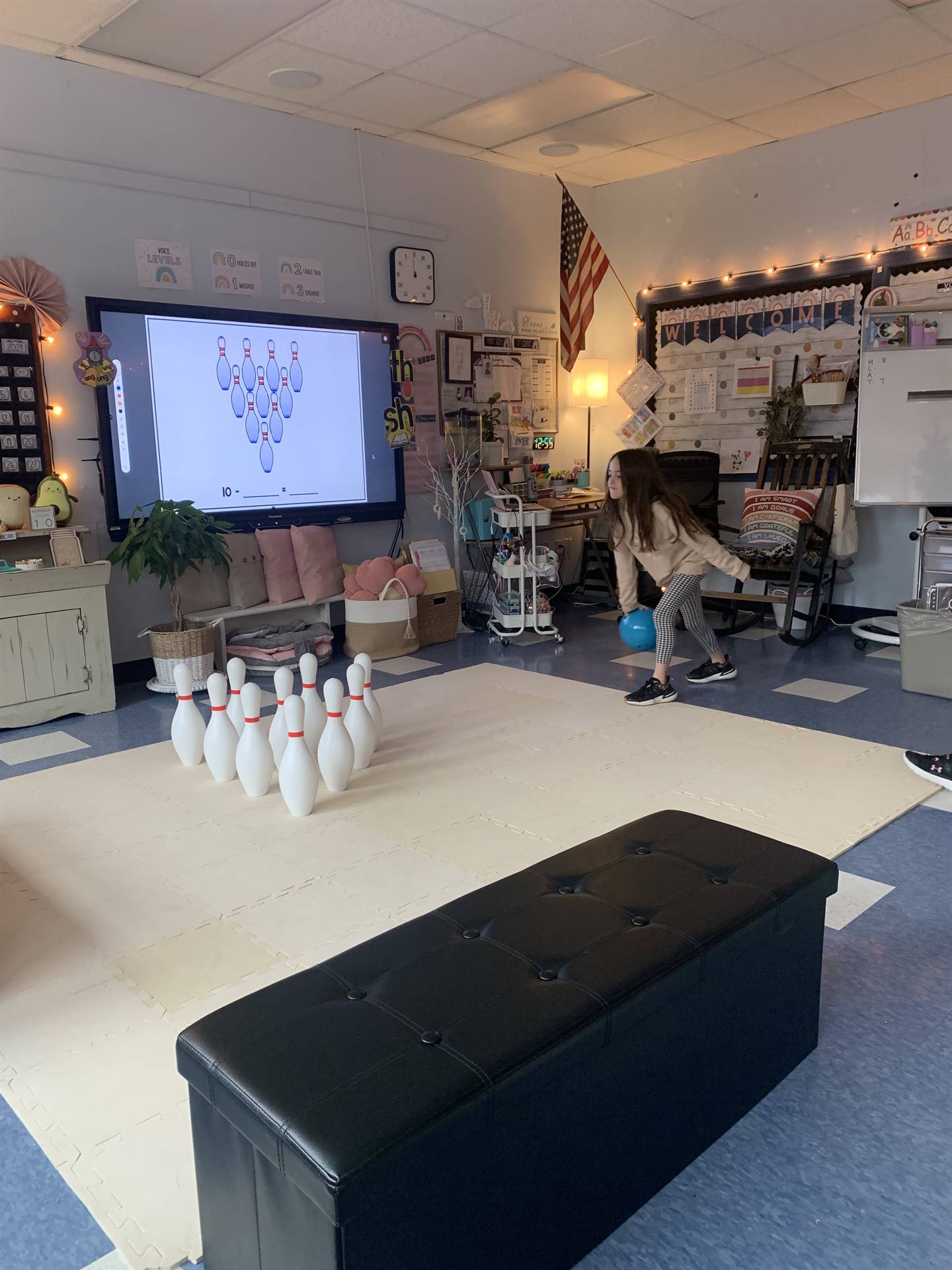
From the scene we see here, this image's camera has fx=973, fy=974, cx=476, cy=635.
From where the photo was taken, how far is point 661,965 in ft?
5.30

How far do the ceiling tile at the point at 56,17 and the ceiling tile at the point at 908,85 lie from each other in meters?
3.91

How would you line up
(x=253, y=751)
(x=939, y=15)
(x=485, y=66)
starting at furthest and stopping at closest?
1. (x=485, y=66)
2. (x=939, y=15)
3. (x=253, y=751)

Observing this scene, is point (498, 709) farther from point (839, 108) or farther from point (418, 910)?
point (839, 108)

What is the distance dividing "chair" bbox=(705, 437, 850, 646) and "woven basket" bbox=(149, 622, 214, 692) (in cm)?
306

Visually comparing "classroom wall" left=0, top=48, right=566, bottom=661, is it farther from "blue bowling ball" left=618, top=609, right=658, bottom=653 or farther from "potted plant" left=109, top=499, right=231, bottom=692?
"blue bowling ball" left=618, top=609, right=658, bottom=653

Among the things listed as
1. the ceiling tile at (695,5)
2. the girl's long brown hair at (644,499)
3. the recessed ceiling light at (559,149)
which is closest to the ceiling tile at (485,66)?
the ceiling tile at (695,5)

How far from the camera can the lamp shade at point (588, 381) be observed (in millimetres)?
7746

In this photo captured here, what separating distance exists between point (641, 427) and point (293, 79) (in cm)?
345

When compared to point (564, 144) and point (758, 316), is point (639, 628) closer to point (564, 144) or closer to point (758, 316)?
point (758, 316)

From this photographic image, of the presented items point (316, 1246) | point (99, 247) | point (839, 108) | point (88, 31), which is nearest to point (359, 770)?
point (316, 1246)

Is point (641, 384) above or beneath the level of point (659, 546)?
above

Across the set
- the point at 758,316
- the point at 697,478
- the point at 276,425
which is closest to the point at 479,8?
the point at 276,425

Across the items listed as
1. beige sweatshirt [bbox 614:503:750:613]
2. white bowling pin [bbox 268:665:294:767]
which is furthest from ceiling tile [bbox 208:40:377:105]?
white bowling pin [bbox 268:665:294:767]

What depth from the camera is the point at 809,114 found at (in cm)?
589
